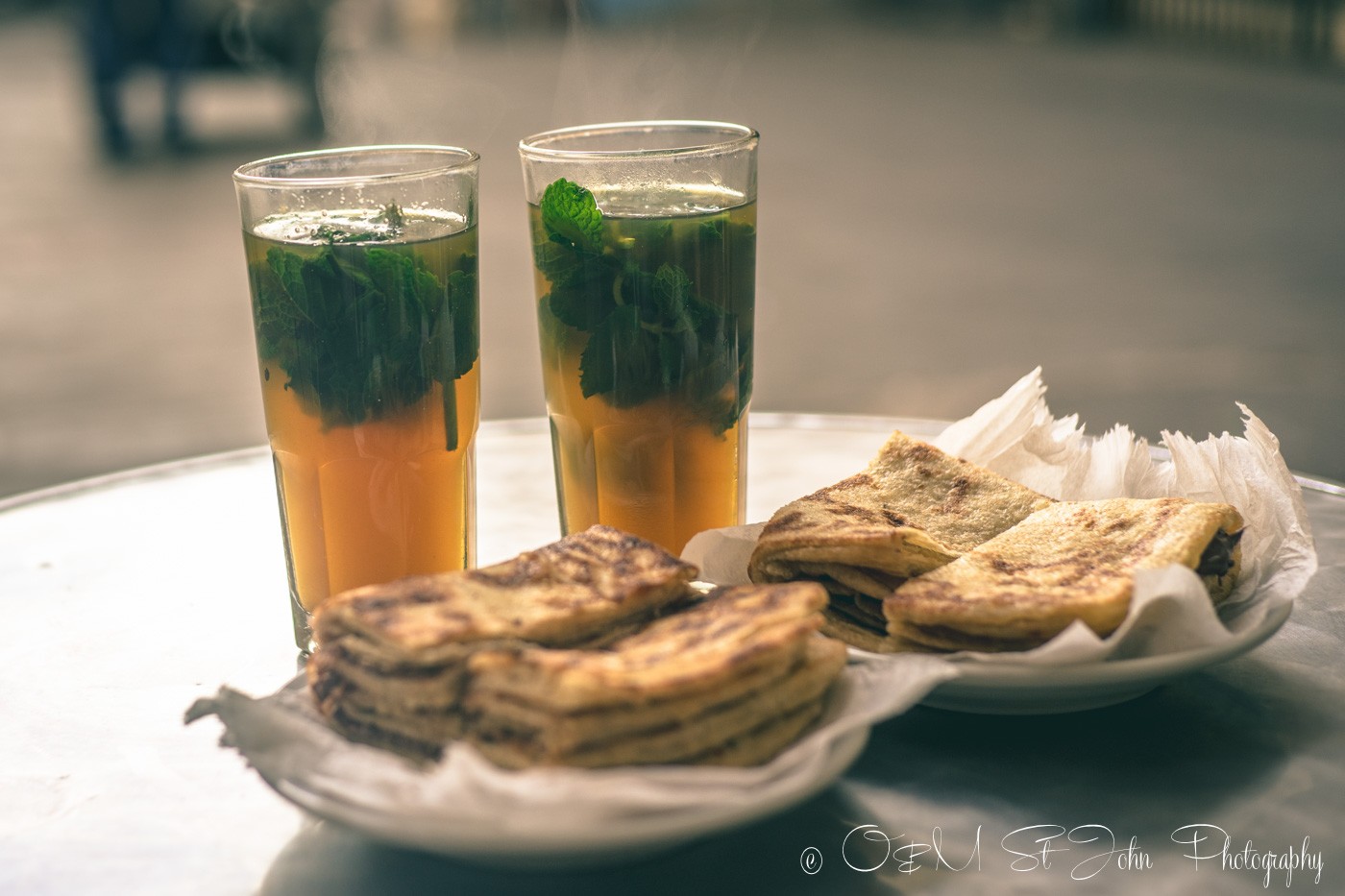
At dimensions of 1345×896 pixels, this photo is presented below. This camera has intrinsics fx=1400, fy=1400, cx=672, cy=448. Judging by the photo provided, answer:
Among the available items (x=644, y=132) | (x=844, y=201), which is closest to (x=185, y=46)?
(x=844, y=201)

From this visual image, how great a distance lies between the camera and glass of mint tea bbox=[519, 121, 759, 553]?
1402mm

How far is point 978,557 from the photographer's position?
1244mm

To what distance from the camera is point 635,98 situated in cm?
1099

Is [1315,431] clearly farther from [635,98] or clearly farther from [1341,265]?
[635,98]

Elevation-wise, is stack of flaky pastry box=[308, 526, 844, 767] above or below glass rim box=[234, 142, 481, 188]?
below

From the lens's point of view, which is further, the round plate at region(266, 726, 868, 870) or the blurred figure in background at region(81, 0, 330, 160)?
the blurred figure in background at region(81, 0, 330, 160)

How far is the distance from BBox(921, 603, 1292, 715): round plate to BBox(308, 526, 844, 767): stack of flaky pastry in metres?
0.13

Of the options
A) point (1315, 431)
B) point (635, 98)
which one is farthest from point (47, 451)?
point (635, 98)

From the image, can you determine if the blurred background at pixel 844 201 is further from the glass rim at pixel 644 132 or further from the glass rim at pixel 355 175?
the glass rim at pixel 355 175

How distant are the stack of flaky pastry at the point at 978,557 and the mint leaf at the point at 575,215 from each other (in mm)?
335

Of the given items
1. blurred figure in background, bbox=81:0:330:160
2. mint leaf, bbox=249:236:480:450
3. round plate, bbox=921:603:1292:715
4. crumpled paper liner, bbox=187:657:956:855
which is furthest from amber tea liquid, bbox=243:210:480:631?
blurred figure in background, bbox=81:0:330:160

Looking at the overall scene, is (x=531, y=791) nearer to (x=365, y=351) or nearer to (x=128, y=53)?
(x=365, y=351)

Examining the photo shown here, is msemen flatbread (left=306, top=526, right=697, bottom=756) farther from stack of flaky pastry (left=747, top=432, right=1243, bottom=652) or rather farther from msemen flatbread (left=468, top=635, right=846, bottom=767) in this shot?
stack of flaky pastry (left=747, top=432, right=1243, bottom=652)

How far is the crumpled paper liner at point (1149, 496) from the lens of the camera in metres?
1.11
